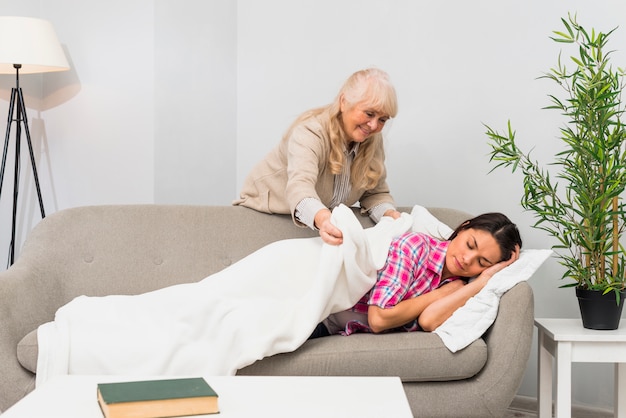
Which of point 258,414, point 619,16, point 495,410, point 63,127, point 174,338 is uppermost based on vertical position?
point 619,16

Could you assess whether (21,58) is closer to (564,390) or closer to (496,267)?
(496,267)

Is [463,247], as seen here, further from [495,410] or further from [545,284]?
[545,284]

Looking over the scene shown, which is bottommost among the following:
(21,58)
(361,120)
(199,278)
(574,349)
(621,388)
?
(621,388)

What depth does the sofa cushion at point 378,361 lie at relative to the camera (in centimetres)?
217

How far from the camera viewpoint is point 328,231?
2348 millimetres

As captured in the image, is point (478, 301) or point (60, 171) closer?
point (478, 301)

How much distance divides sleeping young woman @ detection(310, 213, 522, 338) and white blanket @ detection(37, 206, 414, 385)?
7 centimetres

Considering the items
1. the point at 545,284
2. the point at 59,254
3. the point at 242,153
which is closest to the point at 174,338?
the point at 59,254

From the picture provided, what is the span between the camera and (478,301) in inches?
91.4

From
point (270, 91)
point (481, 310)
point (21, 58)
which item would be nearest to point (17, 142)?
point (21, 58)

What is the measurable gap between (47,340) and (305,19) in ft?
7.30

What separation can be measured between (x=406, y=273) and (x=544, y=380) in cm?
65

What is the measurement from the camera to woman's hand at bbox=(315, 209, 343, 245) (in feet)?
7.61

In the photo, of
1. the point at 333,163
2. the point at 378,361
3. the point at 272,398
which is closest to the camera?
the point at 272,398
